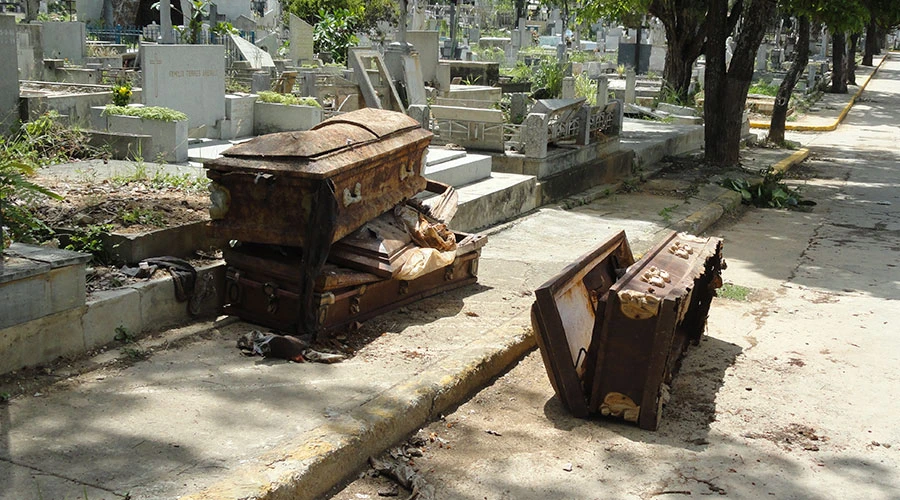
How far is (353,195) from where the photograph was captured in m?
6.22

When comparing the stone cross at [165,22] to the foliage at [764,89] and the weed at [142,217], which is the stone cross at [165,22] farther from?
the foliage at [764,89]

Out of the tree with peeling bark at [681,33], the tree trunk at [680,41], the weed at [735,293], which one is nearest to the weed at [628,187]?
the weed at [735,293]

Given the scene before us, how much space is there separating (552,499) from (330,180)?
97.4 inches

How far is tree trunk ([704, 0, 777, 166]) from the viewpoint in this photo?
1507 centimetres

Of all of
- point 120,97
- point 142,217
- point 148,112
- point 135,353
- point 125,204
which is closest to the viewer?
point 135,353

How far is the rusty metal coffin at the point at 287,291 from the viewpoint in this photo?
5879 millimetres

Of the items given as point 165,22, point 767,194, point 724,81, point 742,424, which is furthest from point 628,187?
point 165,22

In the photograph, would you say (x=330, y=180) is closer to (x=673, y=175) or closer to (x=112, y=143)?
(x=112, y=143)

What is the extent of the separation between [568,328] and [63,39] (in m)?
19.0

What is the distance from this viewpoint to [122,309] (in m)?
5.47

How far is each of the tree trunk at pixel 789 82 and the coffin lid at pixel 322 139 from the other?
15.0 m

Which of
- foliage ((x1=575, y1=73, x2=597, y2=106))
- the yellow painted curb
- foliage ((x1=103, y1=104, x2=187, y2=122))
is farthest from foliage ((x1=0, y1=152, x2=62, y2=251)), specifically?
foliage ((x1=575, y1=73, x2=597, y2=106))

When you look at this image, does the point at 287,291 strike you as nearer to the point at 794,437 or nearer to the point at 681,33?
the point at 794,437

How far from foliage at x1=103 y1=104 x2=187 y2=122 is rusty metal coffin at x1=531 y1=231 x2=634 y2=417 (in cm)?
614
